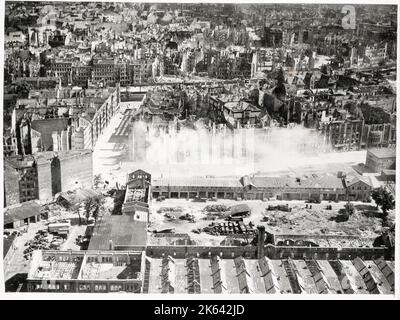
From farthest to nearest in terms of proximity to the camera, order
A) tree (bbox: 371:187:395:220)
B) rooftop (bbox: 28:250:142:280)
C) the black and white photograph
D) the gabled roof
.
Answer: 1. the gabled roof
2. tree (bbox: 371:187:395:220)
3. the black and white photograph
4. rooftop (bbox: 28:250:142:280)

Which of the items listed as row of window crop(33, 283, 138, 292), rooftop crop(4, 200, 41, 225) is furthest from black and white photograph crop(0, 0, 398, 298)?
row of window crop(33, 283, 138, 292)

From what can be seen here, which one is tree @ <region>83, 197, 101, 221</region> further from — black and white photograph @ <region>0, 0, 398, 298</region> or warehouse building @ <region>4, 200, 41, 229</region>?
warehouse building @ <region>4, 200, 41, 229</region>

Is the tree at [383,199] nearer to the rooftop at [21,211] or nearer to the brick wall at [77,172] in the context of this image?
the brick wall at [77,172]

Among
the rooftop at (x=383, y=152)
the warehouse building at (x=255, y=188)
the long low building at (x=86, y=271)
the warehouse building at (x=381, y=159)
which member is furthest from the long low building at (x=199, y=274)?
the rooftop at (x=383, y=152)

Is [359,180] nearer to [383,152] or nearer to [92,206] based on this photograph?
[383,152]
